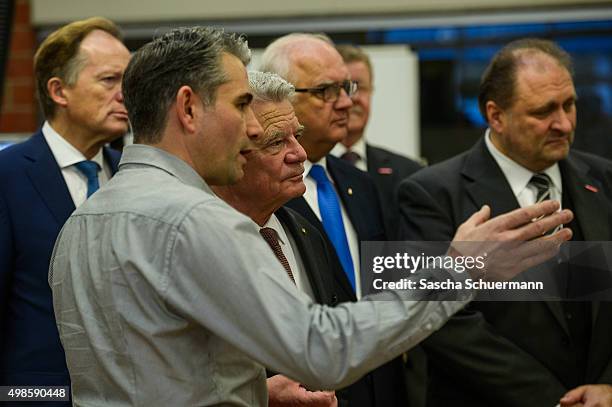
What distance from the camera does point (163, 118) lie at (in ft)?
5.92

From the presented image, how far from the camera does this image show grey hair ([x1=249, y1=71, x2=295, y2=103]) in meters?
2.32

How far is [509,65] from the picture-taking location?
2.89 meters

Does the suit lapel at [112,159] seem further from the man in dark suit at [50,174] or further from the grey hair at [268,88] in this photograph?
the grey hair at [268,88]

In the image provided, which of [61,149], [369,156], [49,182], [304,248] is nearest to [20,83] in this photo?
[369,156]

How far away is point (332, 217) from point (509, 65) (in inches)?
26.7

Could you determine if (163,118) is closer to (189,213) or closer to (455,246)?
(189,213)

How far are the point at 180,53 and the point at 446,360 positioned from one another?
1.22m

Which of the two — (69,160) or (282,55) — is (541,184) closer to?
(282,55)

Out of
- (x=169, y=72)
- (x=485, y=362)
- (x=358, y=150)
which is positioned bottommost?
(x=485, y=362)

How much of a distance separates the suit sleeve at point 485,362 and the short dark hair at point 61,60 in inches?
43.7

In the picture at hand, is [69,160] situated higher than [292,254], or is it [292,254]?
[69,160]

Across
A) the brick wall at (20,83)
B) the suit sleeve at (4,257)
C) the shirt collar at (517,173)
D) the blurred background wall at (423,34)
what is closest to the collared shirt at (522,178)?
the shirt collar at (517,173)

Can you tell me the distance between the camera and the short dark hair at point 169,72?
1.79 m

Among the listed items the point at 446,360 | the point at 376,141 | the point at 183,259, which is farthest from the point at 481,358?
the point at 376,141
